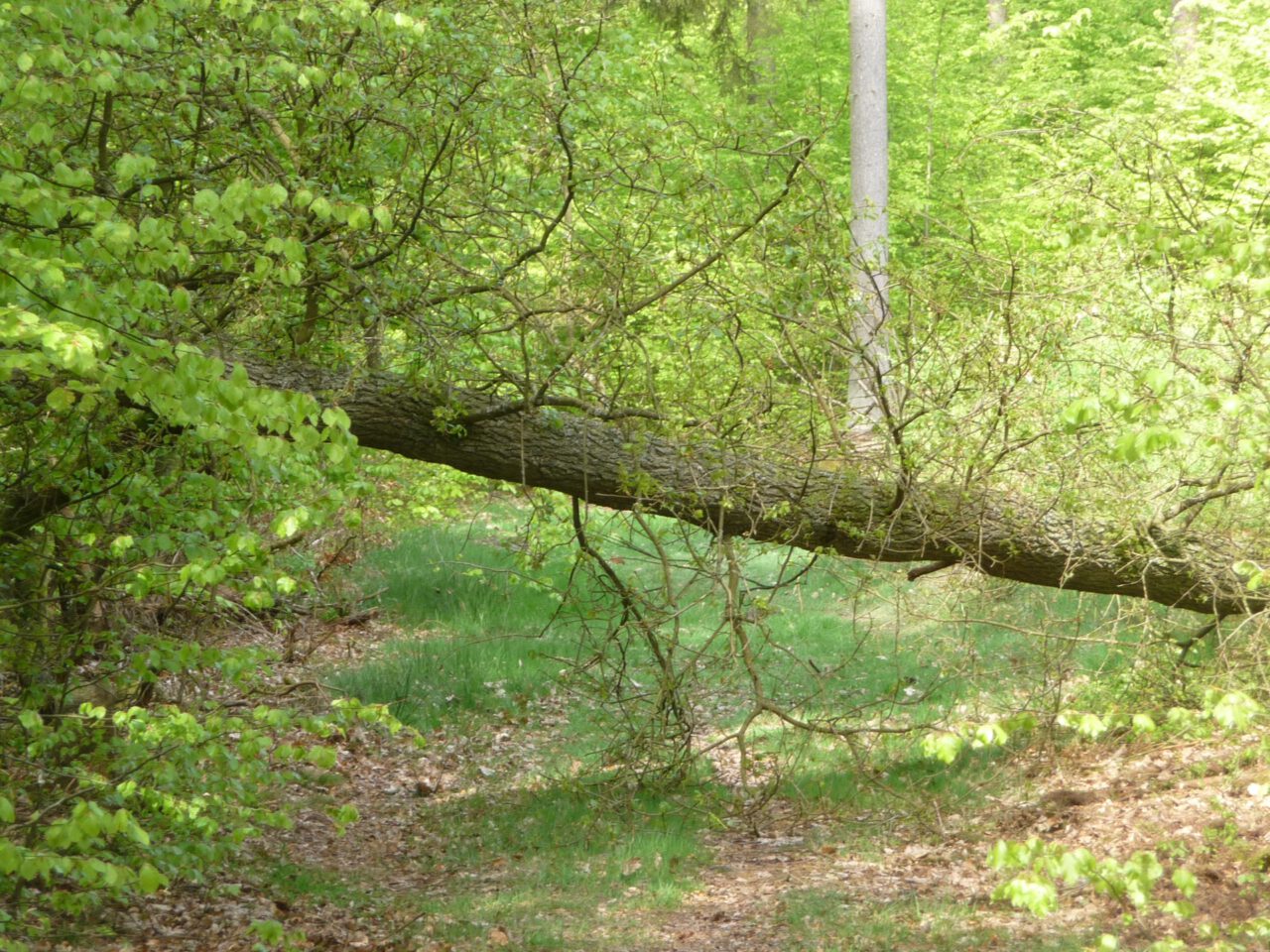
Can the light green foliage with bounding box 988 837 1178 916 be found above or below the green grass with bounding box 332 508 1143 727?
above

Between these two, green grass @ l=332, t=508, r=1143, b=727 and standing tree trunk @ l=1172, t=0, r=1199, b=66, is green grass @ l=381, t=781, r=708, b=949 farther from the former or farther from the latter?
standing tree trunk @ l=1172, t=0, r=1199, b=66

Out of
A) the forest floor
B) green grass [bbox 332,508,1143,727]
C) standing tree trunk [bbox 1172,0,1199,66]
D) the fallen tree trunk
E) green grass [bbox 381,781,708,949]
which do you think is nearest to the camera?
the forest floor

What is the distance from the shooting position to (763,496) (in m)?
6.19

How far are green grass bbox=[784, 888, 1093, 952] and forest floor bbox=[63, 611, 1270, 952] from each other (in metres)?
0.01

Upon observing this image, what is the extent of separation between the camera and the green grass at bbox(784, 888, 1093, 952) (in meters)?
5.07

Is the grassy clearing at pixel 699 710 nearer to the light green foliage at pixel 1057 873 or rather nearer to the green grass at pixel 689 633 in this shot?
the green grass at pixel 689 633

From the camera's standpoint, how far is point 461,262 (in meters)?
5.98

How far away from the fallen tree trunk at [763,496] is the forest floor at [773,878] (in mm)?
1173

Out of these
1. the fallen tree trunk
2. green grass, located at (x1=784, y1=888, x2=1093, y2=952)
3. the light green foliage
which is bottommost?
green grass, located at (x1=784, y1=888, x2=1093, y2=952)

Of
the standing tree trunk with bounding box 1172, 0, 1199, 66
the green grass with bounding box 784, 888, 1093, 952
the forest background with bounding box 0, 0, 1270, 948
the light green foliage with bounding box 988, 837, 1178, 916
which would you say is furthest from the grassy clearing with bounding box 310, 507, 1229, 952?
the standing tree trunk with bounding box 1172, 0, 1199, 66

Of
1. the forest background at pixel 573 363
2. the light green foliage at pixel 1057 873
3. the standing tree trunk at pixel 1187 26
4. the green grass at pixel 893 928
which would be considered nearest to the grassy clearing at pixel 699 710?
the green grass at pixel 893 928

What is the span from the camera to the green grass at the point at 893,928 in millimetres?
5074

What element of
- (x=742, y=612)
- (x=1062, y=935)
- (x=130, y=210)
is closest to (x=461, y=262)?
(x=130, y=210)

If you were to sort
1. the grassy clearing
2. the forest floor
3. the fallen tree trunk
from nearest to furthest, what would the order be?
the forest floor
the grassy clearing
the fallen tree trunk
